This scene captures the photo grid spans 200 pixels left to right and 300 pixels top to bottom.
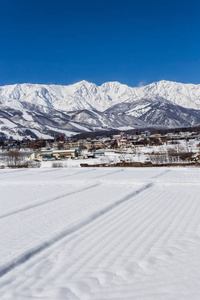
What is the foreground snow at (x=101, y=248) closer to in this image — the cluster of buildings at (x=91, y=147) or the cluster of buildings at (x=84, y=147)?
the cluster of buildings at (x=91, y=147)

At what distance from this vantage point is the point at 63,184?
833 cm

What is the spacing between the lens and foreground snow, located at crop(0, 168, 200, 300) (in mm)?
2141

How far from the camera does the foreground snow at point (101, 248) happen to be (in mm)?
2141

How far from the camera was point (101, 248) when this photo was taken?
2.95 meters

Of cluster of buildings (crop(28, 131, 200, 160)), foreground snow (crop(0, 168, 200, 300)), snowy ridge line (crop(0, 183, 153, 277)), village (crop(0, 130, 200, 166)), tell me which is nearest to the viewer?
foreground snow (crop(0, 168, 200, 300))

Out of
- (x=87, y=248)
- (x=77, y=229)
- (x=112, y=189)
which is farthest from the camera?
(x=112, y=189)

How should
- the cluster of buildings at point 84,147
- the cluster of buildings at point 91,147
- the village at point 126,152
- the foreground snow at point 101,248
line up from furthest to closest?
the cluster of buildings at point 84,147
the cluster of buildings at point 91,147
the village at point 126,152
the foreground snow at point 101,248

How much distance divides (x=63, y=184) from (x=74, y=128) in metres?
129

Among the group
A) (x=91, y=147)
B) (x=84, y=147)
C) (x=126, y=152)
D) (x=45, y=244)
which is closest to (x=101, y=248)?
(x=45, y=244)

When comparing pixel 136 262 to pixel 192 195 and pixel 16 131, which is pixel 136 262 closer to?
pixel 192 195

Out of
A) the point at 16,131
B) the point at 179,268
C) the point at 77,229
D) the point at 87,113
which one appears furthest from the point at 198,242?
the point at 87,113

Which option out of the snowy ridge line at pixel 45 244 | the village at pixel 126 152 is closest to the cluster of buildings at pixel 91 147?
the village at pixel 126 152

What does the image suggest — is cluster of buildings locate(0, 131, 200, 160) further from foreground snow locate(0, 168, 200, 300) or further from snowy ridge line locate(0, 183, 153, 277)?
snowy ridge line locate(0, 183, 153, 277)

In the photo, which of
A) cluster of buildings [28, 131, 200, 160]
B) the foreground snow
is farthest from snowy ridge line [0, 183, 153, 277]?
cluster of buildings [28, 131, 200, 160]
